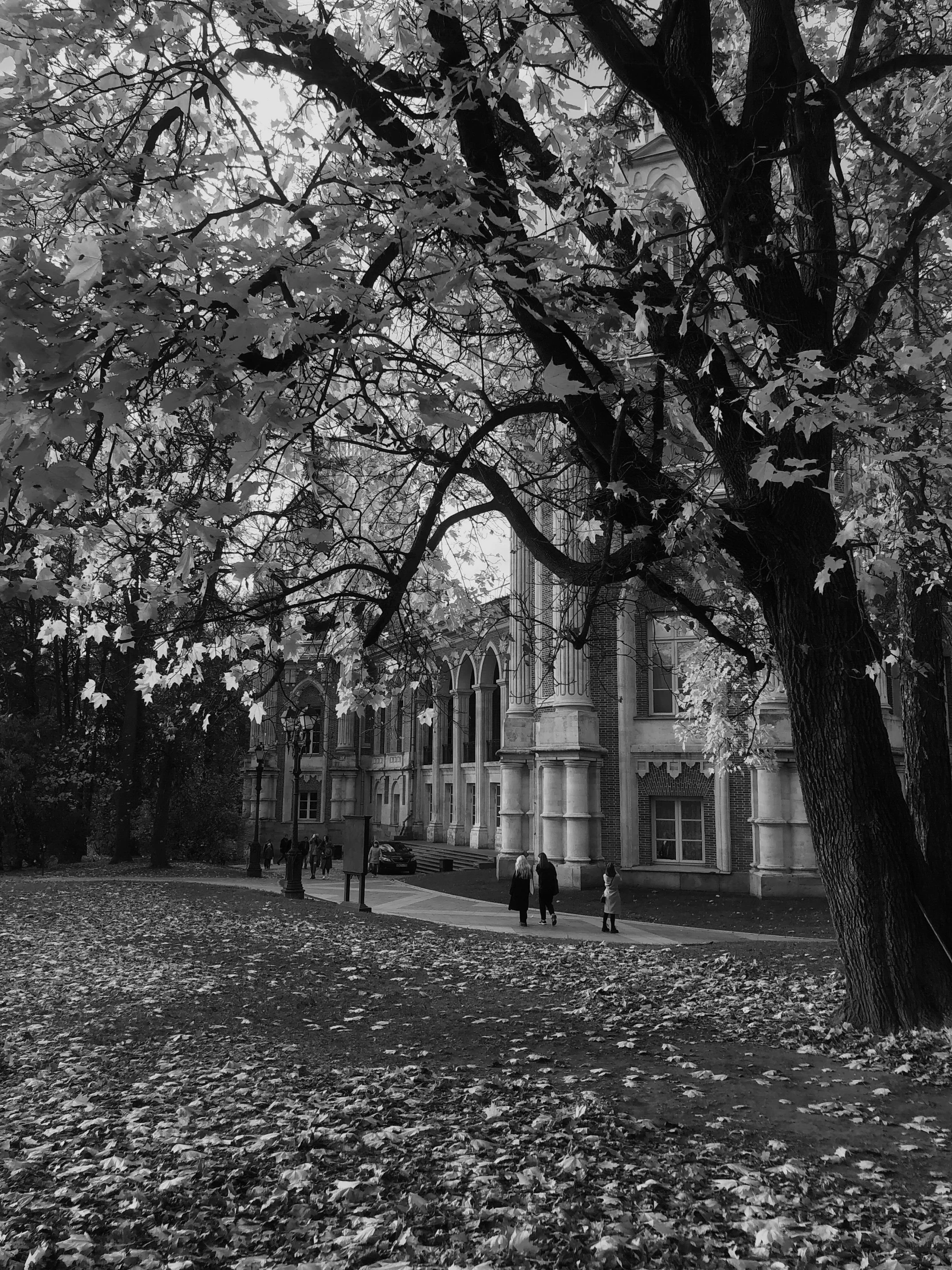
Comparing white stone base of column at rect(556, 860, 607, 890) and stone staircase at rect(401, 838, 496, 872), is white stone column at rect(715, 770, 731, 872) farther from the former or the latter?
stone staircase at rect(401, 838, 496, 872)

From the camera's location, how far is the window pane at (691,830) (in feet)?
85.8

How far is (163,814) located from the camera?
31141 millimetres

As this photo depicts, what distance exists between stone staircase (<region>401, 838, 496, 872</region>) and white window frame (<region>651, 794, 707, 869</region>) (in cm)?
1313

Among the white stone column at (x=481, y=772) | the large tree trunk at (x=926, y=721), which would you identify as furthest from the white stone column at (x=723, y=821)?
the white stone column at (x=481, y=772)

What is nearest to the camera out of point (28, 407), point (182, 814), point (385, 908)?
point (28, 407)

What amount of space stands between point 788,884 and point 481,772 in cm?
2506

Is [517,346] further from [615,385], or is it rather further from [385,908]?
[385,908]

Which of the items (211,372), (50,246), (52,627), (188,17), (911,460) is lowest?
(52,627)

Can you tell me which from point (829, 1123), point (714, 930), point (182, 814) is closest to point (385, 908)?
point (714, 930)

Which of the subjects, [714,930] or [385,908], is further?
[385,908]

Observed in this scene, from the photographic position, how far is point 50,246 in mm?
6645

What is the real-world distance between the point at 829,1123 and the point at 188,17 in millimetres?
8610

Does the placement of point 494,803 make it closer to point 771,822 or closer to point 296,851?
point 296,851

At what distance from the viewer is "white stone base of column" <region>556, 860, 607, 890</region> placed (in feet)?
84.2
